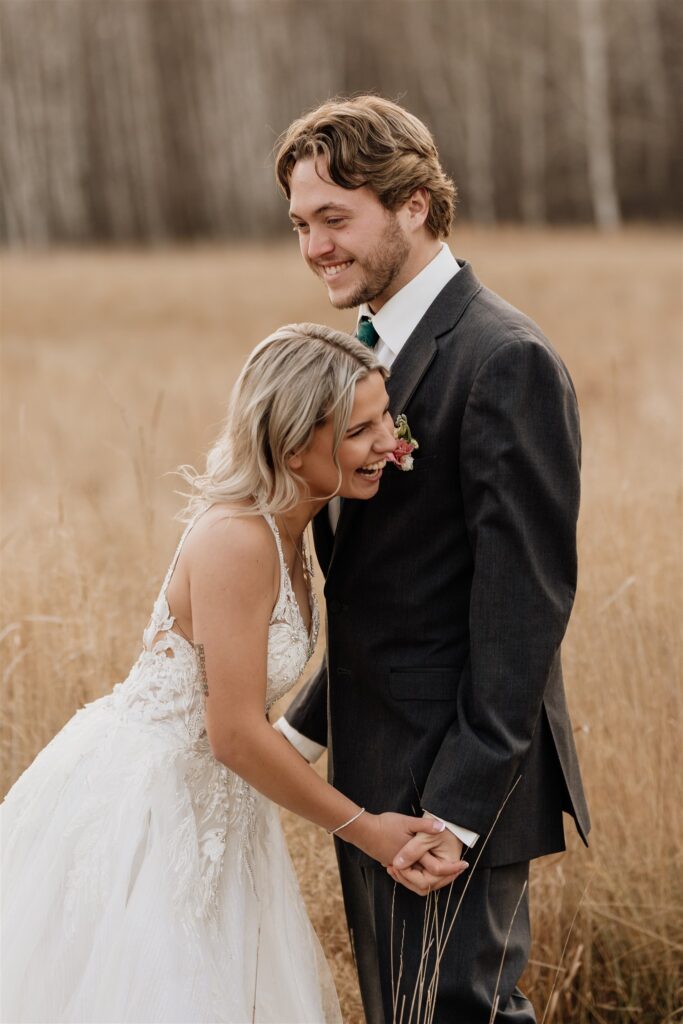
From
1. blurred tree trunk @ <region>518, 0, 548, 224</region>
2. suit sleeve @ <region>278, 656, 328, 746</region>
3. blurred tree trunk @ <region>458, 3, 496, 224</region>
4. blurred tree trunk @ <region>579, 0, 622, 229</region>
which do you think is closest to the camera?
suit sleeve @ <region>278, 656, 328, 746</region>

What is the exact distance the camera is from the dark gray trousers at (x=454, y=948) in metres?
2.21

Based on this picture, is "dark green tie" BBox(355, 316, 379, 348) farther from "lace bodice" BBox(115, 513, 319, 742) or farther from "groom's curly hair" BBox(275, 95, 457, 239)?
"lace bodice" BBox(115, 513, 319, 742)

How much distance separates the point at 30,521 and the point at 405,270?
84.5 inches

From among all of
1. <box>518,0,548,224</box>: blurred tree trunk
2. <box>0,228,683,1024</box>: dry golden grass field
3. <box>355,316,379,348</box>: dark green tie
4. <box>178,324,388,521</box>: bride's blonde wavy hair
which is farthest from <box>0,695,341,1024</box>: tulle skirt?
<box>518,0,548,224</box>: blurred tree trunk

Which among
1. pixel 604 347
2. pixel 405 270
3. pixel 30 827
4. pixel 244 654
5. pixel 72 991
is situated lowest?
pixel 604 347

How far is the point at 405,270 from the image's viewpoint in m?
2.31

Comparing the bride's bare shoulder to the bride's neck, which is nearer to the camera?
the bride's bare shoulder

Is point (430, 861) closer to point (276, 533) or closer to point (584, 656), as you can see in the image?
point (276, 533)

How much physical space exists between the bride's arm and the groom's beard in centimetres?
53

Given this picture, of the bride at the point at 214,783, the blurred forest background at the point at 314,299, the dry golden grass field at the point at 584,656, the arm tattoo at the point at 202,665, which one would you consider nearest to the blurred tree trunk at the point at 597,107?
the blurred forest background at the point at 314,299

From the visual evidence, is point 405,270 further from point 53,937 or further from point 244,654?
point 53,937

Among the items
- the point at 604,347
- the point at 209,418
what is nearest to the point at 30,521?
the point at 209,418

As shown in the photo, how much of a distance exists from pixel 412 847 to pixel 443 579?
0.51 meters

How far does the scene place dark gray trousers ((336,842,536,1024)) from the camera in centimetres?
221
